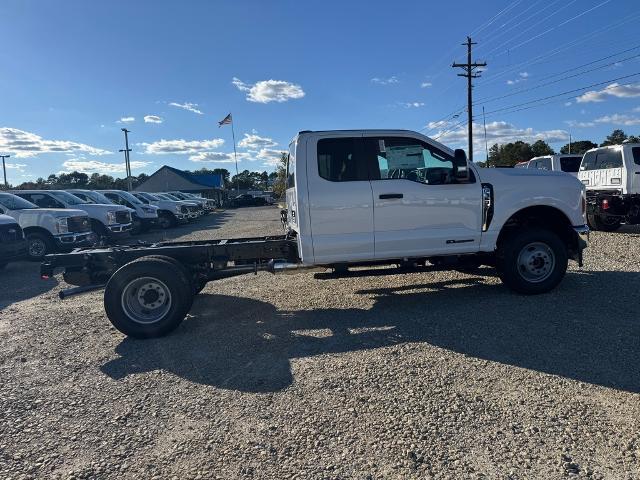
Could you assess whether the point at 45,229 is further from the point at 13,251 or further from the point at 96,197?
the point at 96,197

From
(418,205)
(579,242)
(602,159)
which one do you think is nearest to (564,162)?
(602,159)

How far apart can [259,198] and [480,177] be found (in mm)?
52995

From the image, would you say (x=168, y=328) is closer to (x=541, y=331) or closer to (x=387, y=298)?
(x=387, y=298)

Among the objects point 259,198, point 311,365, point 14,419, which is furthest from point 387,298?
point 259,198

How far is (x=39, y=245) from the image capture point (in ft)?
36.6

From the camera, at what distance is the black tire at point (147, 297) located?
16.5ft

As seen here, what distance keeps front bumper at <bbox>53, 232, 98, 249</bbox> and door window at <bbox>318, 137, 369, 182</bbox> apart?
891 cm

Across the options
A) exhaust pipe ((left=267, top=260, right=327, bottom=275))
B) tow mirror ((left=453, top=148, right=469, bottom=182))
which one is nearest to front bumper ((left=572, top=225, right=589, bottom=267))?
tow mirror ((left=453, top=148, right=469, bottom=182))

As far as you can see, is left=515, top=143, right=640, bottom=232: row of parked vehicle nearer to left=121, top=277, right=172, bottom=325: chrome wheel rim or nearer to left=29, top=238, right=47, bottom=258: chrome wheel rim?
left=121, top=277, right=172, bottom=325: chrome wheel rim

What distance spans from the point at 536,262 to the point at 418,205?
1.95 m

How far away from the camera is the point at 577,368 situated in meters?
3.82

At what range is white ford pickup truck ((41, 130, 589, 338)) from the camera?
17.0ft

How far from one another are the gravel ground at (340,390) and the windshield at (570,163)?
36.0ft

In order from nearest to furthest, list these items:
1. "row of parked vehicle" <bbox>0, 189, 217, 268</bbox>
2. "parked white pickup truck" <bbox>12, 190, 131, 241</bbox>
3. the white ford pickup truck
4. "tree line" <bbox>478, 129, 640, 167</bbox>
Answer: the white ford pickup truck < "row of parked vehicle" <bbox>0, 189, 217, 268</bbox> < "parked white pickup truck" <bbox>12, 190, 131, 241</bbox> < "tree line" <bbox>478, 129, 640, 167</bbox>
